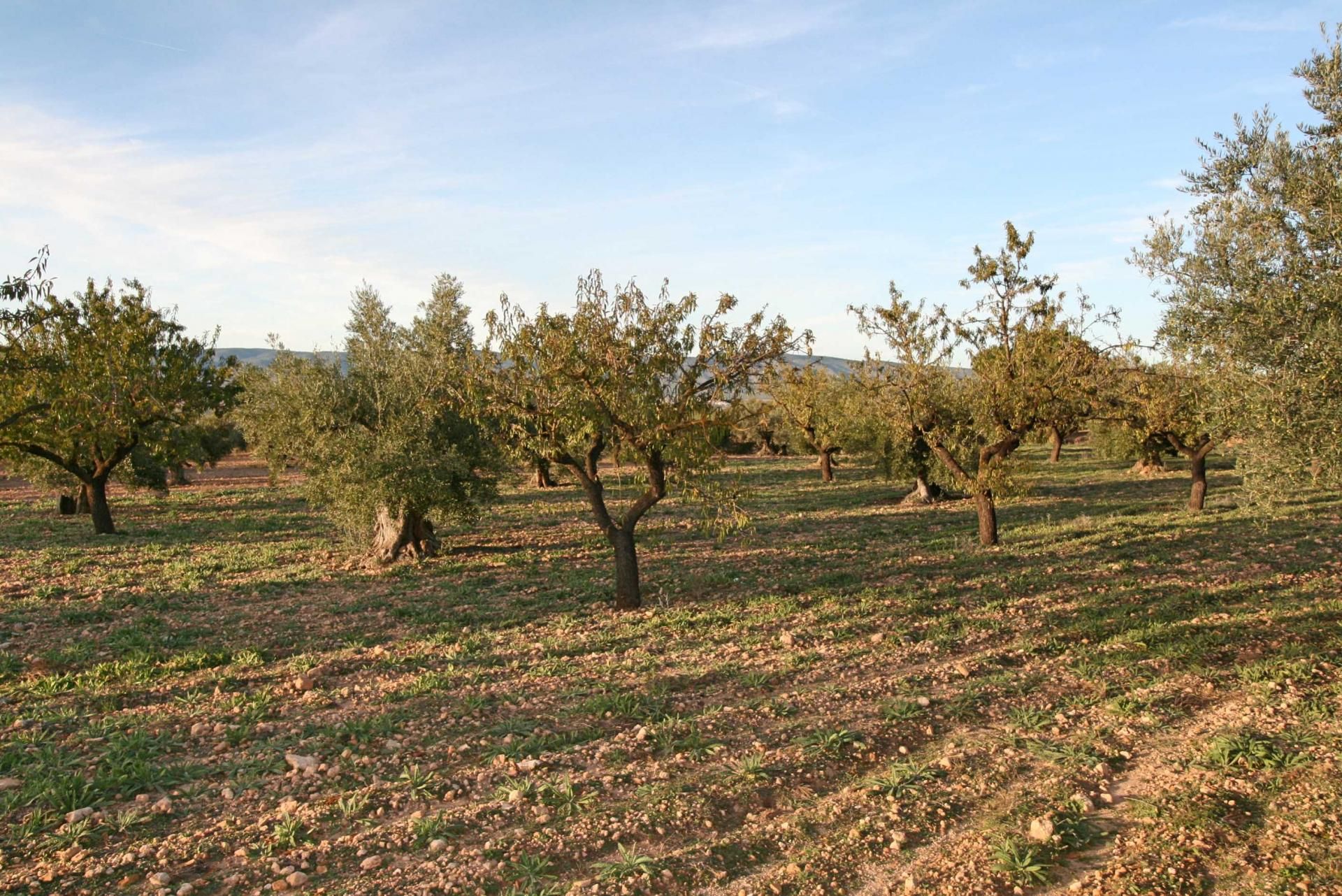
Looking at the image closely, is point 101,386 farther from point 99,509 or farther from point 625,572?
point 625,572

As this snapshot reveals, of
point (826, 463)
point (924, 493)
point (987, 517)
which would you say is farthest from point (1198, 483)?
point (826, 463)

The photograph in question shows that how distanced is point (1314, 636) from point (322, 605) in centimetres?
1705

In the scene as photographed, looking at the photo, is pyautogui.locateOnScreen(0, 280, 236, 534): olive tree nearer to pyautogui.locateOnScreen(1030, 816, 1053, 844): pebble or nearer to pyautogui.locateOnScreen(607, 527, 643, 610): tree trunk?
pyautogui.locateOnScreen(607, 527, 643, 610): tree trunk

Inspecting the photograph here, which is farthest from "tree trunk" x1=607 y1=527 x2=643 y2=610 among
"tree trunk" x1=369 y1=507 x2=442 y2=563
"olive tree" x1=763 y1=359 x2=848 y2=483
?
"olive tree" x1=763 y1=359 x2=848 y2=483

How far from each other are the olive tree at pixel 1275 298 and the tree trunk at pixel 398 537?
17371 mm

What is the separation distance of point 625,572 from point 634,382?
3842 millimetres

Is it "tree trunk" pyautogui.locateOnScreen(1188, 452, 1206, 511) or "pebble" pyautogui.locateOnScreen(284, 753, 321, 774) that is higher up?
"tree trunk" pyautogui.locateOnScreen(1188, 452, 1206, 511)

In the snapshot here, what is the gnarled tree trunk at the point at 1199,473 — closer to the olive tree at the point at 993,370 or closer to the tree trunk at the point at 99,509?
the olive tree at the point at 993,370

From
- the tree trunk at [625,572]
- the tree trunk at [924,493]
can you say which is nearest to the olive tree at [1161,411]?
the tree trunk at [924,493]

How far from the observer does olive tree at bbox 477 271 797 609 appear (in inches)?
549

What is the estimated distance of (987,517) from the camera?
858 inches

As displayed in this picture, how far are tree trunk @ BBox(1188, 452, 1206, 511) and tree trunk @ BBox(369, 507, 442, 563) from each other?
24.7 m

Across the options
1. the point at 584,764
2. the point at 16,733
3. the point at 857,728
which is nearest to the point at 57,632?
the point at 16,733

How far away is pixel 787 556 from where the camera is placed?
20.9 metres
